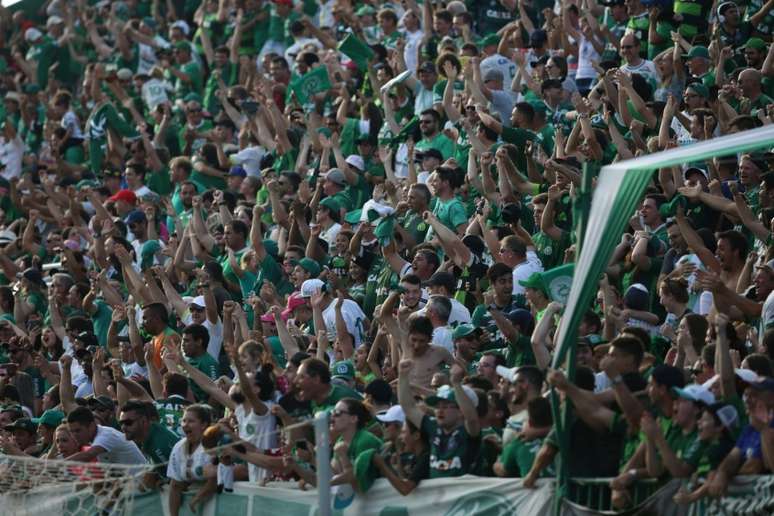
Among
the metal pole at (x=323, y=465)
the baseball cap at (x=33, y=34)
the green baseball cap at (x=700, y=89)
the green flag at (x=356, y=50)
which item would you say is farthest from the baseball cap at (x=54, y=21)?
the metal pole at (x=323, y=465)

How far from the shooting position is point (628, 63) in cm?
1639

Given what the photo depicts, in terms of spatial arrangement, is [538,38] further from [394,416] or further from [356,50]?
[394,416]

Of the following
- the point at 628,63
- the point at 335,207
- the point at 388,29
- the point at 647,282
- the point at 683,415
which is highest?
the point at 388,29

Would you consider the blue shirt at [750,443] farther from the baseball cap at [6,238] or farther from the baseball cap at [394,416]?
the baseball cap at [6,238]

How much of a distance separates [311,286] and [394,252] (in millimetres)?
853

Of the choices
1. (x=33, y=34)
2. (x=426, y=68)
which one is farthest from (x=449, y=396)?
(x=33, y=34)

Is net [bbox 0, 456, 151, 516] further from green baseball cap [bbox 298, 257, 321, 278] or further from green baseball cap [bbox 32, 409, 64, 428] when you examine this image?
green baseball cap [bbox 298, 257, 321, 278]

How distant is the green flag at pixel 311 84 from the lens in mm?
19703

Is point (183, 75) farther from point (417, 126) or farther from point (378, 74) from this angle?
point (417, 126)

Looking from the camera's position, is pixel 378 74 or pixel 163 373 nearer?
pixel 163 373

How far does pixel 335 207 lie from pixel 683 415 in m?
7.48

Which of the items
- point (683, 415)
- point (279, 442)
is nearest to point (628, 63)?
point (279, 442)

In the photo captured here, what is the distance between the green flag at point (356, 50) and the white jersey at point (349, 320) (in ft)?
18.2

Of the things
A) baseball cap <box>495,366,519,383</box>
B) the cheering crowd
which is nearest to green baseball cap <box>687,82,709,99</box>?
the cheering crowd
